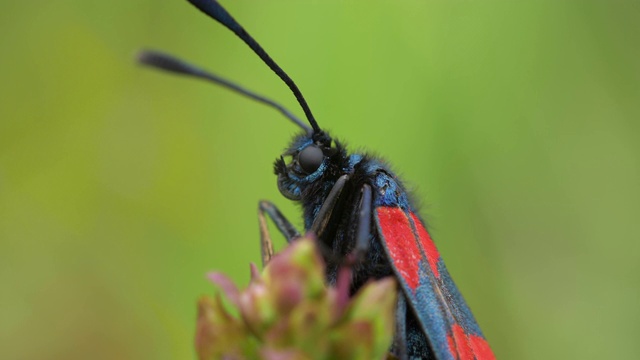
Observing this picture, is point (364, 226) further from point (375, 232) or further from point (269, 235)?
point (269, 235)

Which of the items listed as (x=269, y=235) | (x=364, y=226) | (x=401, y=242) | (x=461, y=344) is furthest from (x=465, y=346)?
(x=269, y=235)

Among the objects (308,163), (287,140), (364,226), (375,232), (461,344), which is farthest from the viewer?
(287,140)

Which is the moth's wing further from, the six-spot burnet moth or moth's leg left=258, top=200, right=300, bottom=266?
moth's leg left=258, top=200, right=300, bottom=266

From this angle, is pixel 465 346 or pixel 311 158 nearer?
pixel 465 346

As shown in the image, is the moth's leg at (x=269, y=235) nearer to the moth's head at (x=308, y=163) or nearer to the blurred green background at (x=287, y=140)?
the moth's head at (x=308, y=163)

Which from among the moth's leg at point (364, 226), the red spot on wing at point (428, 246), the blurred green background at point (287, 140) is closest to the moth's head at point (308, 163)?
the moth's leg at point (364, 226)

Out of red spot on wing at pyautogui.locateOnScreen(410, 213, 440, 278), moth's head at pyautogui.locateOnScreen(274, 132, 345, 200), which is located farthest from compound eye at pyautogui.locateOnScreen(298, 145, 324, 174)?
red spot on wing at pyautogui.locateOnScreen(410, 213, 440, 278)

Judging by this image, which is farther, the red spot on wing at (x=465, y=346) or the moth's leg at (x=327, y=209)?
the moth's leg at (x=327, y=209)

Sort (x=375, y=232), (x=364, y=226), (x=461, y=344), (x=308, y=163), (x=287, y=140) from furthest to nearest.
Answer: (x=287, y=140)
(x=308, y=163)
(x=375, y=232)
(x=461, y=344)
(x=364, y=226)
